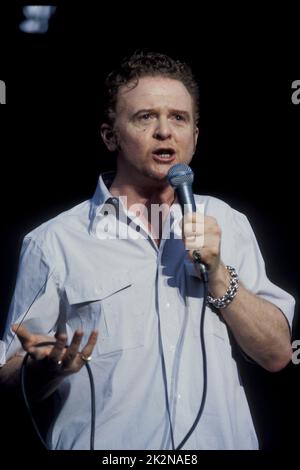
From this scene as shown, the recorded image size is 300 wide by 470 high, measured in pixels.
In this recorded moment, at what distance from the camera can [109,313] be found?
168cm

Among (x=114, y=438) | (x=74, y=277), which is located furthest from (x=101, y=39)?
(x=114, y=438)

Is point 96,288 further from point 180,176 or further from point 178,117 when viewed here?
point 178,117

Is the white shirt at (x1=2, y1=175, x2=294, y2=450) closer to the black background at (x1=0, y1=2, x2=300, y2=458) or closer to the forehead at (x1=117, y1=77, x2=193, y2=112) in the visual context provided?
the forehead at (x1=117, y1=77, x2=193, y2=112)

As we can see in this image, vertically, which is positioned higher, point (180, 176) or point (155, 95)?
point (155, 95)

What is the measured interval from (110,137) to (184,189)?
60 cm

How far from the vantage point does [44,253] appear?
1788 millimetres

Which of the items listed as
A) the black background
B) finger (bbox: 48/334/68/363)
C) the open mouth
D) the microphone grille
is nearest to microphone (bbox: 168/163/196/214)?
the microphone grille

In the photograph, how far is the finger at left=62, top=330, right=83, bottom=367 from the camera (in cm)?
134

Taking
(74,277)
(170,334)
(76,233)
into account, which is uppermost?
(76,233)

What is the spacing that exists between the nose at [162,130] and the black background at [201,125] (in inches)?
20.5

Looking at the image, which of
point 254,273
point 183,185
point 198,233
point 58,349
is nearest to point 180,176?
point 183,185

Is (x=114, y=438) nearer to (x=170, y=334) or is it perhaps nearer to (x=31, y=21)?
(x=170, y=334)

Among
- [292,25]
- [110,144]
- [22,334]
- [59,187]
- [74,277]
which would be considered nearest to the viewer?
[22,334]
